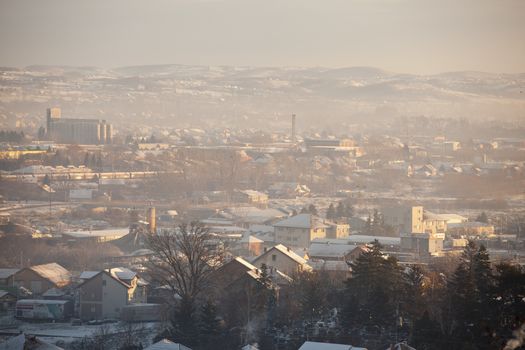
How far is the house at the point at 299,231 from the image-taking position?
2752cm

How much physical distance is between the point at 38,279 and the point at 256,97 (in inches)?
3913

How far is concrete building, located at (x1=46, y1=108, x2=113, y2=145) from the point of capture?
6594 cm

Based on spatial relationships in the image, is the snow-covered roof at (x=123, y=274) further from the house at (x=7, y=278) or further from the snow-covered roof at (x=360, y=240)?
the snow-covered roof at (x=360, y=240)

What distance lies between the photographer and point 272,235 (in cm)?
2838

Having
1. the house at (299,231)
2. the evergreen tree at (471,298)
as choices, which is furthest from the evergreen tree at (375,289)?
the house at (299,231)

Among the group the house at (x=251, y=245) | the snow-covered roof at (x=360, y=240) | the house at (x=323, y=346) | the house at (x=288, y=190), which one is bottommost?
the house at (x=288, y=190)

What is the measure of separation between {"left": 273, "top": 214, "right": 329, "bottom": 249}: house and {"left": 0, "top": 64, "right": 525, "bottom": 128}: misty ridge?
6360 centimetres

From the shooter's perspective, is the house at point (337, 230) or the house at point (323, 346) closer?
the house at point (323, 346)

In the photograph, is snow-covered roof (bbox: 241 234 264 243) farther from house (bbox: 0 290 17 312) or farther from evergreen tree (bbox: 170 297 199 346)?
evergreen tree (bbox: 170 297 199 346)

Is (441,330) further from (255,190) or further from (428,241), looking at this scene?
(255,190)

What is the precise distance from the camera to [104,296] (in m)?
19.7

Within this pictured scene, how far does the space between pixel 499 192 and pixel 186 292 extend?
2555 centimetres

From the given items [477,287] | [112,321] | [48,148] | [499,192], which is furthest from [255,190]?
[477,287]

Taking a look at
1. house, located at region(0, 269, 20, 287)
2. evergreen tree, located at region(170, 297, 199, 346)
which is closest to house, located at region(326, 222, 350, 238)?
house, located at region(0, 269, 20, 287)
